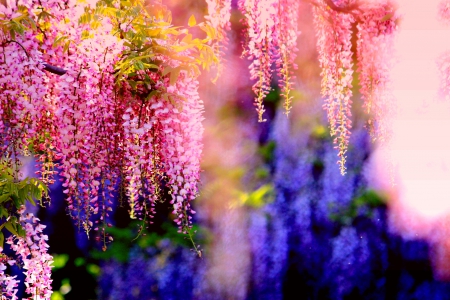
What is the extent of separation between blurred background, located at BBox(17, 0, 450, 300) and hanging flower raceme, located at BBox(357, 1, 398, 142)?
64.6 inches

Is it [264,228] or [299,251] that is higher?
[264,228]

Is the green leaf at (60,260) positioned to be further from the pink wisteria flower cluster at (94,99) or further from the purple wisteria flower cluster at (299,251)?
the pink wisteria flower cluster at (94,99)

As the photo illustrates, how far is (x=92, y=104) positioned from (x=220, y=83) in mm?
2831

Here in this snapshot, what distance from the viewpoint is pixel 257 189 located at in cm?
496

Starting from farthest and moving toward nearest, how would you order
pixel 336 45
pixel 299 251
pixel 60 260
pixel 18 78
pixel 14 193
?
1. pixel 299 251
2. pixel 60 260
3. pixel 336 45
4. pixel 14 193
5. pixel 18 78

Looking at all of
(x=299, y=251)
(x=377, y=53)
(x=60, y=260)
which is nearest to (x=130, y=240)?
(x=60, y=260)

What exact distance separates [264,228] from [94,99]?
9.90 ft

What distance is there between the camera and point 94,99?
7.42 feet

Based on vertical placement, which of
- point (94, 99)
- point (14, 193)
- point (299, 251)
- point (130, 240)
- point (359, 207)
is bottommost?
point (299, 251)

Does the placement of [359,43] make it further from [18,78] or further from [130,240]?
[130,240]

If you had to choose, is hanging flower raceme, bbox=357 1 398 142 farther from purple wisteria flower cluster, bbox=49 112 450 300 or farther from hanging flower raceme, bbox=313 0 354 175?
purple wisteria flower cluster, bbox=49 112 450 300

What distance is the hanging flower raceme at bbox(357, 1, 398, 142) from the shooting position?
3005mm

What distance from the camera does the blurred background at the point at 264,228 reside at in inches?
190

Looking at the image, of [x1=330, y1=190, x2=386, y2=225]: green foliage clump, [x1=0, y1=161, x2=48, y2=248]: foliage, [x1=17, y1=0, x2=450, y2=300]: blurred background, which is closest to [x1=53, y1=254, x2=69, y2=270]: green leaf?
[x1=17, y1=0, x2=450, y2=300]: blurred background
